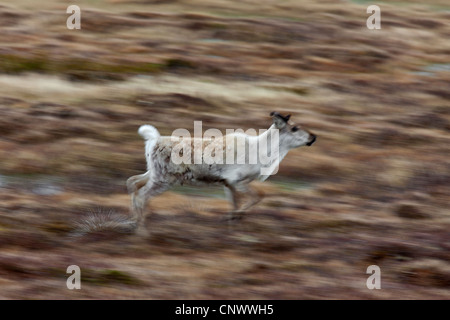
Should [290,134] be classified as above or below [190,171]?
above

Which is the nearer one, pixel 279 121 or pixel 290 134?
pixel 279 121

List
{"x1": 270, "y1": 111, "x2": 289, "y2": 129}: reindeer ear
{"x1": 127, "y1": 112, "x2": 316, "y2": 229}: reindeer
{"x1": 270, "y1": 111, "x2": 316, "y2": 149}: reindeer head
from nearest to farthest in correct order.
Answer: {"x1": 127, "y1": 112, "x2": 316, "y2": 229}: reindeer → {"x1": 270, "y1": 111, "x2": 289, "y2": 129}: reindeer ear → {"x1": 270, "y1": 111, "x2": 316, "y2": 149}: reindeer head

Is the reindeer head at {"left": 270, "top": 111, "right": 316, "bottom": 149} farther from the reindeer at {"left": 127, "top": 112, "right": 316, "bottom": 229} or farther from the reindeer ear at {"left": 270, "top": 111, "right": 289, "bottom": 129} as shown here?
the reindeer at {"left": 127, "top": 112, "right": 316, "bottom": 229}

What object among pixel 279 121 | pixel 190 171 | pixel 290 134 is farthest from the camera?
pixel 290 134

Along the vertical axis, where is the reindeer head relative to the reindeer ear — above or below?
below

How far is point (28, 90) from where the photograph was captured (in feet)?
94.4

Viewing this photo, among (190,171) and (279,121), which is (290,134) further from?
(190,171)

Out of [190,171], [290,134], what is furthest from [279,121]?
[190,171]

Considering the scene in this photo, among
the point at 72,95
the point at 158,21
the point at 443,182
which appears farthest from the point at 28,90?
the point at 443,182

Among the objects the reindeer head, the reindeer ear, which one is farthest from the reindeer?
the reindeer head

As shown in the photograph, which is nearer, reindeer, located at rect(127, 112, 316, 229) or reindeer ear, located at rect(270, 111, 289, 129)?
reindeer, located at rect(127, 112, 316, 229)

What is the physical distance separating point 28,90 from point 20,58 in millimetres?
3521

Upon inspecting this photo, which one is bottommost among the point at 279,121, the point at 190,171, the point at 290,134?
the point at 190,171

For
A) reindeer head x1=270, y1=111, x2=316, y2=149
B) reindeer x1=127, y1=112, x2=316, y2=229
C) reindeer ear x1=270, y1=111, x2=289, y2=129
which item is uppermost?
reindeer ear x1=270, y1=111, x2=289, y2=129
